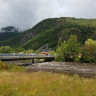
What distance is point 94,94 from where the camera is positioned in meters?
7.11

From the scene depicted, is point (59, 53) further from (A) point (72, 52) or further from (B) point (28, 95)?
(B) point (28, 95)

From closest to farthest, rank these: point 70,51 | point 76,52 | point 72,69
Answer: point 72,69
point 76,52
point 70,51

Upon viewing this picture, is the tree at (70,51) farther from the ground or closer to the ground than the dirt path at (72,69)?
farther from the ground

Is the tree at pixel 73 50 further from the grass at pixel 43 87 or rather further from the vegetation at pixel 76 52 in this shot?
the grass at pixel 43 87

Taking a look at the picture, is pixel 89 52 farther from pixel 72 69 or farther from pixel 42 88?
pixel 42 88

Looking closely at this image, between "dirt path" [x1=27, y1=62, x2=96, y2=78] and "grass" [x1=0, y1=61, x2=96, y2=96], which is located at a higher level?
"grass" [x1=0, y1=61, x2=96, y2=96]

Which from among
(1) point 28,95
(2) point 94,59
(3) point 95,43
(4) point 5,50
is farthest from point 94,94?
(4) point 5,50

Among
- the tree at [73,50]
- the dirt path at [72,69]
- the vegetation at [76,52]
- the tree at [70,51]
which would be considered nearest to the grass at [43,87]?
the dirt path at [72,69]

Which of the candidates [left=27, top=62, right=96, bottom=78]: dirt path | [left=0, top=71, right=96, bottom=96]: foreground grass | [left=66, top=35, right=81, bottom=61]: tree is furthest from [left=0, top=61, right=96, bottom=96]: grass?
[left=66, top=35, right=81, bottom=61]: tree

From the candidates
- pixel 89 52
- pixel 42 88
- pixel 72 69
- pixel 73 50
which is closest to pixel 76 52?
pixel 73 50

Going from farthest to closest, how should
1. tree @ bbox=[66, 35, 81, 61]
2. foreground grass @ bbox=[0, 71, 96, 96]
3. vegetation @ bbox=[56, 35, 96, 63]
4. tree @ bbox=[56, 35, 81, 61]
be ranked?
tree @ bbox=[56, 35, 81, 61] → tree @ bbox=[66, 35, 81, 61] → vegetation @ bbox=[56, 35, 96, 63] → foreground grass @ bbox=[0, 71, 96, 96]

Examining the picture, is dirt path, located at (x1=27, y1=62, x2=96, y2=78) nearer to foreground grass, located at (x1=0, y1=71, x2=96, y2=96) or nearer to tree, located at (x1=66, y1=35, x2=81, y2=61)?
foreground grass, located at (x1=0, y1=71, x2=96, y2=96)

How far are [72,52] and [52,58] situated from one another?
1942 cm

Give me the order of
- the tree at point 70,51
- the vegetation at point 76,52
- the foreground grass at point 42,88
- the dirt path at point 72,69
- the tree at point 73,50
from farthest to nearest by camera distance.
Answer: the tree at point 70,51 < the tree at point 73,50 < the vegetation at point 76,52 < the dirt path at point 72,69 < the foreground grass at point 42,88
